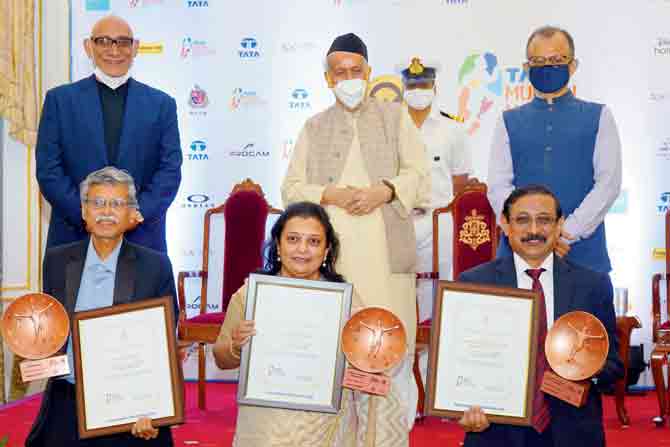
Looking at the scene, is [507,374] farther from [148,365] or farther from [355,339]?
[148,365]

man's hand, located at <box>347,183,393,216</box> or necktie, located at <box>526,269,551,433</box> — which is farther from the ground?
man's hand, located at <box>347,183,393,216</box>

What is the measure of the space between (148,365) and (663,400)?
3258 millimetres

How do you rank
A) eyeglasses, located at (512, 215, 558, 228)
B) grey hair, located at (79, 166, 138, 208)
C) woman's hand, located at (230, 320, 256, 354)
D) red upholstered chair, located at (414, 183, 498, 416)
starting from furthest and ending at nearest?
red upholstered chair, located at (414, 183, 498, 416) < grey hair, located at (79, 166, 138, 208) < eyeglasses, located at (512, 215, 558, 228) < woman's hand, located at (230, 320, 256, 354)

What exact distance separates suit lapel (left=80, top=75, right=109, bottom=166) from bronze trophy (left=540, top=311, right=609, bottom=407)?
1847 millimetres

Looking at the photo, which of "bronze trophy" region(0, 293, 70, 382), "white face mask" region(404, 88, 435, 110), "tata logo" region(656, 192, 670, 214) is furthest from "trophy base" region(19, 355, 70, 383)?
"tata logo" region(656, 192, 670, 214)

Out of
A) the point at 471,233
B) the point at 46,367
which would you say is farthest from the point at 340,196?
the point at 471,233

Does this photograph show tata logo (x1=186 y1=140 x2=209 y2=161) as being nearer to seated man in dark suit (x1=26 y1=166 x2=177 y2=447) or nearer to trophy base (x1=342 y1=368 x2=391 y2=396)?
seated man in dark suit (x1=26 y1=166 x2=177 y2=447)

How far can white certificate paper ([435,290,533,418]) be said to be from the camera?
252 centimetres

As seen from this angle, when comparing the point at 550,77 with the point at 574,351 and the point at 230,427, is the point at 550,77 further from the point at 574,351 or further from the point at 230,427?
the point at 230,427

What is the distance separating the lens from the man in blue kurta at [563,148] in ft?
11.6

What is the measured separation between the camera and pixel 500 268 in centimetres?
280

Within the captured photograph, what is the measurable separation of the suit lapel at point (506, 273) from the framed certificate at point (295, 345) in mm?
466

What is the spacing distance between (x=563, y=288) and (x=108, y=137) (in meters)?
1.82

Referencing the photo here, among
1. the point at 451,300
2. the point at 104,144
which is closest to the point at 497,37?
the point at 104,144
